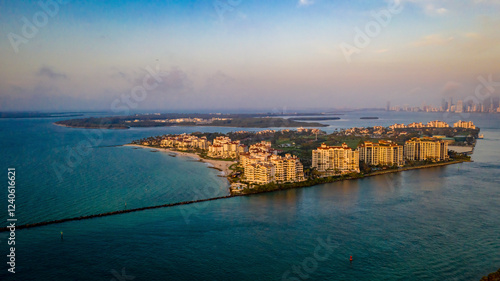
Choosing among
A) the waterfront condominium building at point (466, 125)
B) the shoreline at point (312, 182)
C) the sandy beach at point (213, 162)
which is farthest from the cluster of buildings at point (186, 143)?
the waterfront condominium building at point (466, 125)

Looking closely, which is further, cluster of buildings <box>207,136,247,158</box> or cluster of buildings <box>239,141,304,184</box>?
cluster of buildings <box>207,136,247,158</box>

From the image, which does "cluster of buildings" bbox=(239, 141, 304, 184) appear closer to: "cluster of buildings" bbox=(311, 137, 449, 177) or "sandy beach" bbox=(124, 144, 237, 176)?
"cluster of buildings" bbox=(311, 137, 449, 177)

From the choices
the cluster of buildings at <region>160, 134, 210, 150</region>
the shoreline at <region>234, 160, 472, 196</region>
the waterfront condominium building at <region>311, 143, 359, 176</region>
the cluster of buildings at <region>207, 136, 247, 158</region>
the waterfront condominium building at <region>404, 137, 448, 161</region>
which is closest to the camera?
the shoreline at <region>234, 160, 472, 196</region>

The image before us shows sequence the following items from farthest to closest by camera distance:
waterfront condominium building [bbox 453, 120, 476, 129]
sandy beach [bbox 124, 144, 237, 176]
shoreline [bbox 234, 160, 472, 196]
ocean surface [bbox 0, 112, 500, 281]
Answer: waterfront condominium building [bbox 453, 120, 476, 129] < sandy beach [bbox 124, 144, 237, 176] < shoreline [bbox 234, 160, 472, 196] < ocean surface [bbox 0, 112, 500, 281]

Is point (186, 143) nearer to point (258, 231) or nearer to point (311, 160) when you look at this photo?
point (311, 160)

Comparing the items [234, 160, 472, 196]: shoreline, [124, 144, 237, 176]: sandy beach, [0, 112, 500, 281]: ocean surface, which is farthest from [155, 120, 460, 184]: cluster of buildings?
[0, 112, 500, 281]: ocean surface

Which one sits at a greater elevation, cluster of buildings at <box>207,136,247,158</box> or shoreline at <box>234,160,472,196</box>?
cluster of buildings at <box>207,136,247,158</box>

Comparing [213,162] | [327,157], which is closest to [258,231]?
[327,157]
